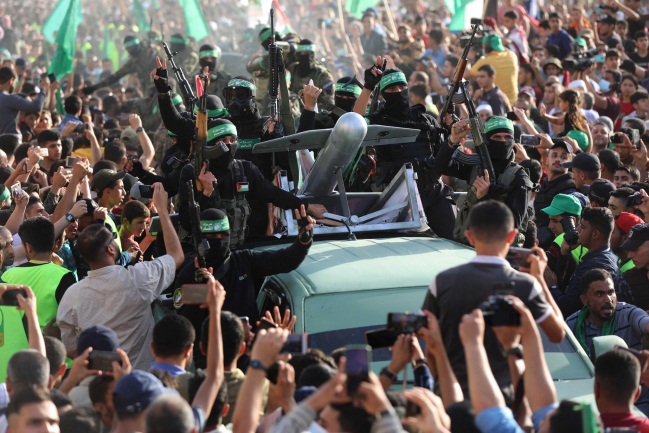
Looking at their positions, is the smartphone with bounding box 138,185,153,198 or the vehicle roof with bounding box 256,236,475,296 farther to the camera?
the smartphone with bounding box 138,185,153,198

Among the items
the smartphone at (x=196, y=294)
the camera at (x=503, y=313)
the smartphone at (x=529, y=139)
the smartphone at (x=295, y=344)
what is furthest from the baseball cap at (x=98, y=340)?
the smartphone at (x=529, y=139)

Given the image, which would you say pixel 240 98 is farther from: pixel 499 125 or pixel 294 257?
pixel 294 257

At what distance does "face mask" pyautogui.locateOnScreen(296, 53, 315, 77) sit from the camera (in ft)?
46.2

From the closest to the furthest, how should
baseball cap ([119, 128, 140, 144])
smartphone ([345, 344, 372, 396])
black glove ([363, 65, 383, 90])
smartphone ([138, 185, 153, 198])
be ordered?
smartphone ([345, 344, 372, 396]) < smartphone ([138, 185, 153, 198]) < black glove ([363, 65, 383, 90]) < baseball cap ([119, 128, 140, 144])

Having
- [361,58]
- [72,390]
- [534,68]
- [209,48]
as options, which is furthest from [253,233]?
[361,58]

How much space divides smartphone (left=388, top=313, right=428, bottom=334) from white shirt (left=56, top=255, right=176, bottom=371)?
8.59 feet

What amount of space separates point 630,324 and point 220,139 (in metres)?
3.01

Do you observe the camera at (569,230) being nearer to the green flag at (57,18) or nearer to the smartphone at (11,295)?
the smartphone at (11,295)

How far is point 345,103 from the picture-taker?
1066 centimetres

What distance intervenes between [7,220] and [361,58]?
14.0m

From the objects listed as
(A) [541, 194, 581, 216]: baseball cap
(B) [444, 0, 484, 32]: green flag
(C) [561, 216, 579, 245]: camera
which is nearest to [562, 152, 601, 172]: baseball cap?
(A) [541, 194, 581, 216]: baseball cap

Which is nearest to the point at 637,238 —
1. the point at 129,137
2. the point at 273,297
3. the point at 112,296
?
the point at 273,297

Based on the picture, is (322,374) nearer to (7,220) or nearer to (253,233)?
(253,233)

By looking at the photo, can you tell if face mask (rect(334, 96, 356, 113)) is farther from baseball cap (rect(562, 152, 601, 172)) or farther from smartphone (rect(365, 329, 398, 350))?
smartphone (rect(365, 329, 398, 350))
